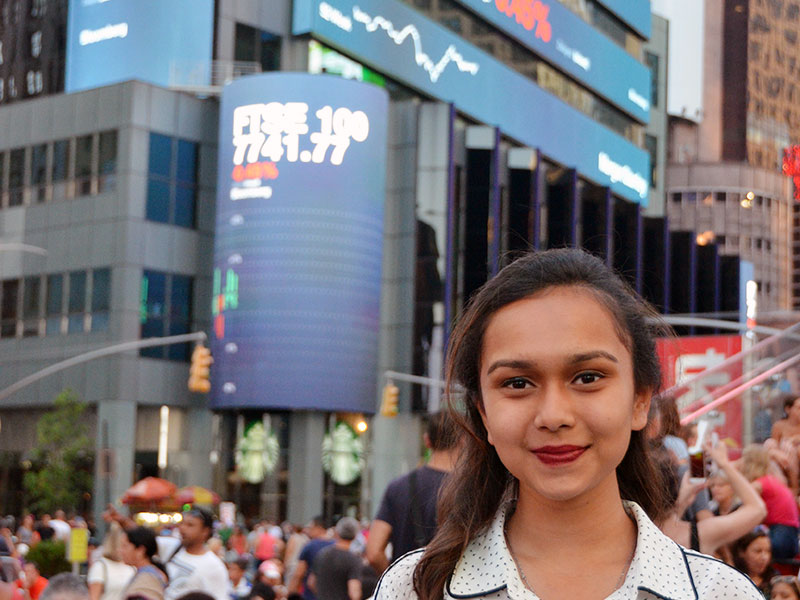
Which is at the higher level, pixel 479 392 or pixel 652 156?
pixel 652 156

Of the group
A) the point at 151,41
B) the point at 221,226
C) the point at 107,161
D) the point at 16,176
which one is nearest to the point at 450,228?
the point at 221,226

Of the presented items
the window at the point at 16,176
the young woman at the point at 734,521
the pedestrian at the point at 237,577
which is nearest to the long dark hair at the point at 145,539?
the young woman at the point at 734,521

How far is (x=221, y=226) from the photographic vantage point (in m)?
46.3

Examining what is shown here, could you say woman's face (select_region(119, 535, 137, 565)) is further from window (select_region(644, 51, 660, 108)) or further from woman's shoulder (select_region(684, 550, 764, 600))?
window (select_region(644, 51, 660, 108))

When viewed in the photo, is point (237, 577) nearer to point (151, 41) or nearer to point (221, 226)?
point (221, 226)

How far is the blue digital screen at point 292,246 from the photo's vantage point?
148ft

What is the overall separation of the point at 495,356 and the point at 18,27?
174 feet

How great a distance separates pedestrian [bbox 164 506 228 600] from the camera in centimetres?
950

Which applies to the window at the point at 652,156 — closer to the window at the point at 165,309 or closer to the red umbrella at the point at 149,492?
the window at the point at 165,309

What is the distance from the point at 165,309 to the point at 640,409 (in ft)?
148

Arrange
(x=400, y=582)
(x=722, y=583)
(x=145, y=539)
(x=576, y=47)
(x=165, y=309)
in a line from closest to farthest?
(x=722, y=583)
(x=400, y=582)
(x=145, y=539)
(x=165, y=309)
(x=576, y=47)

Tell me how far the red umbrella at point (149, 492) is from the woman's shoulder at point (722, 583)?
110 ft

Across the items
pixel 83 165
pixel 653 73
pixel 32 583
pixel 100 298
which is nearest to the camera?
pixel 32 583

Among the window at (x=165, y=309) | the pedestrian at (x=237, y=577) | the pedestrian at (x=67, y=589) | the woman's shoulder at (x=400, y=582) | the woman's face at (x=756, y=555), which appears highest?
the window at (x=165, y=309)
